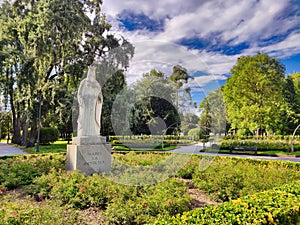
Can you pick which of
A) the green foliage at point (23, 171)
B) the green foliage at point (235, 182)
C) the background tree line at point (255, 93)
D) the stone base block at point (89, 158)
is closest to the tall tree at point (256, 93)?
the background tree line at point (255, 93)

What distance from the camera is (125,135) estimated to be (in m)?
23.2

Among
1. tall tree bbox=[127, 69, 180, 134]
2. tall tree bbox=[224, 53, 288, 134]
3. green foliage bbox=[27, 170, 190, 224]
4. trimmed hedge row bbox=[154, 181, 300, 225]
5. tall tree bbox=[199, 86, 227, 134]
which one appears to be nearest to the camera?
trimmed hedge row bbox=[154, 181, 300, 225]

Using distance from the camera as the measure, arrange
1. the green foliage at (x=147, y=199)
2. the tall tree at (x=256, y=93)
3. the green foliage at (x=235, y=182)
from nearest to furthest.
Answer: the green foliage at (x=147, y=199)
the green foliage at (x=235, y=182)
the tall tree at (x=256, y=93)

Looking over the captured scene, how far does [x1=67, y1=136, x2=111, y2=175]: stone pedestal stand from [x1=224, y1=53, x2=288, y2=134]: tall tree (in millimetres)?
22281

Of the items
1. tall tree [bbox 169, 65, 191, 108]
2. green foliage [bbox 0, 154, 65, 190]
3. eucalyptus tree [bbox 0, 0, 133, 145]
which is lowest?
green foliage [bbox 0, 154, 65, 190]

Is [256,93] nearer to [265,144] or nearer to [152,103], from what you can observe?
[265,144]

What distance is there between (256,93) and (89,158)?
25500mm

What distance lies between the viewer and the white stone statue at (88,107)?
788 centimetres

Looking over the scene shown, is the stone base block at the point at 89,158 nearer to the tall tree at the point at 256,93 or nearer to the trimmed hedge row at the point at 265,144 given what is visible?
the trimmed hedge row at the point at 265,144

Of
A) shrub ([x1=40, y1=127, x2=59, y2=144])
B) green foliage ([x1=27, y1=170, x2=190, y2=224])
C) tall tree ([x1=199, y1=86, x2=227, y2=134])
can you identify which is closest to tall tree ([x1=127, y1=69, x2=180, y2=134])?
tall tree ([x1=199, y1=86, x2=227, y2=134])

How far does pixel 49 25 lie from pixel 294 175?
17079 mm

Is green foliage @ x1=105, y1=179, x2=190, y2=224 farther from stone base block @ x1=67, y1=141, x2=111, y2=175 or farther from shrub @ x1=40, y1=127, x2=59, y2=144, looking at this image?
shrub @ x1=40, y1=127, x2=59, y2=144

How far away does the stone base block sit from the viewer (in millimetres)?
7379

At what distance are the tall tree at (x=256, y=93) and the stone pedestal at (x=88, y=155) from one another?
877 inches
